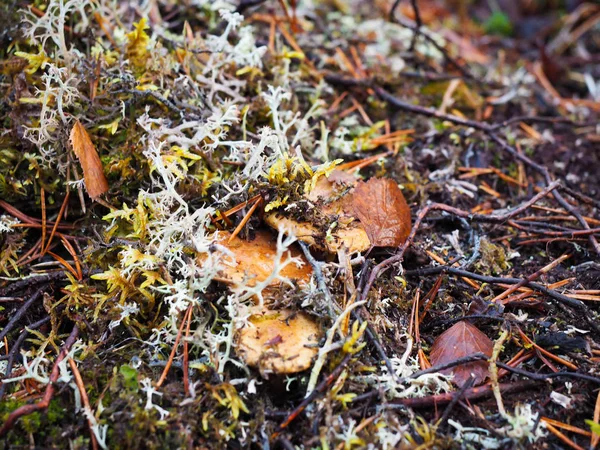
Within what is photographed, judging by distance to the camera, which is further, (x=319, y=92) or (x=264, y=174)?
(x=319, y=92)

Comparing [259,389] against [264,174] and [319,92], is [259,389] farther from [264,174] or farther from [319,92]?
[319,92]

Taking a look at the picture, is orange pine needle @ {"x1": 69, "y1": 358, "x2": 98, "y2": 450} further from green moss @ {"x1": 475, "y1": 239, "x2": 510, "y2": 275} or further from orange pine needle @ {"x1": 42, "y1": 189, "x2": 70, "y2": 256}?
green moss @ {"x1": 475, "y1": 239, "x2": 510, "y2": 275}

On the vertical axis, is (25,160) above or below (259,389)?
above

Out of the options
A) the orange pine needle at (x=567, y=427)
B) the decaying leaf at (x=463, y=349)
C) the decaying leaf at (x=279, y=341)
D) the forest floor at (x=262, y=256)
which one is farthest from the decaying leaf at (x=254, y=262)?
the orange pine needle at (x=567, y=427)

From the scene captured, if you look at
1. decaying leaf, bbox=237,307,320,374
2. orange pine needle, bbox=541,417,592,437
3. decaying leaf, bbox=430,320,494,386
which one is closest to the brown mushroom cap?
decaying leaf, bbox=237,307,320,374

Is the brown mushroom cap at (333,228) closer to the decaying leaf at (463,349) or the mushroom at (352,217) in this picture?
the mushroom at (352,217)

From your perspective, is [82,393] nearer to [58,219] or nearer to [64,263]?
[64,263]

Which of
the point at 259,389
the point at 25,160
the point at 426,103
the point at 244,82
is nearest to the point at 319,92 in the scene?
the point at 244,82
